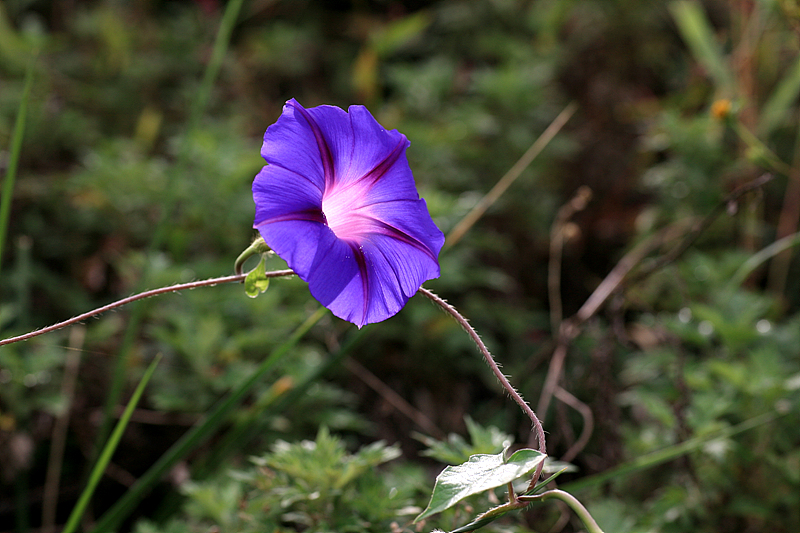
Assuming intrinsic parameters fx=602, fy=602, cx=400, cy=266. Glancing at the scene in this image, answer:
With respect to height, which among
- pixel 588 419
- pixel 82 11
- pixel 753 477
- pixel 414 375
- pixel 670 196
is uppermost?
pixel 82 11

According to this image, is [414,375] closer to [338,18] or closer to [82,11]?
[338,18]

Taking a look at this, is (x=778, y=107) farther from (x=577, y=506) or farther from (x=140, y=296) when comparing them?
(x=140, y=296)

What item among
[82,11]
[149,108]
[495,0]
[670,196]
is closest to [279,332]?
[670,196]

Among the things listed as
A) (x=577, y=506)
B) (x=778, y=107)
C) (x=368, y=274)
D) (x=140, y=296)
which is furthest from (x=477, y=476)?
(x=778, y=107)

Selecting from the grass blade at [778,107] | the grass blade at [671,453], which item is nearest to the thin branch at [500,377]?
the grass blade at [671,453]

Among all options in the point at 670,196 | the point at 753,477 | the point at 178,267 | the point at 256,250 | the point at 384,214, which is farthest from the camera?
the point at 670,196

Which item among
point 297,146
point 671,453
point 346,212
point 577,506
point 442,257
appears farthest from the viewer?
point 442,257
